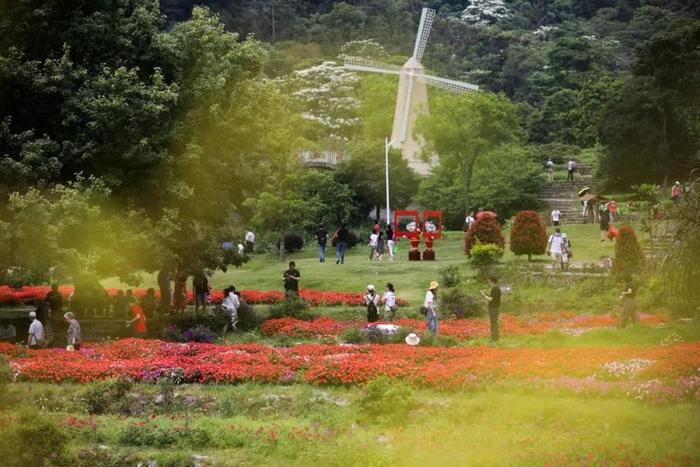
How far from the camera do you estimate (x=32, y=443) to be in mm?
16938

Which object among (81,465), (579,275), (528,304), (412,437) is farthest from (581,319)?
(81,465)

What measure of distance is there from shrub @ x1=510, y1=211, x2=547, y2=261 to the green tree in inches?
708

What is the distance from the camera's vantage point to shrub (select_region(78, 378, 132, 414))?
20938mm

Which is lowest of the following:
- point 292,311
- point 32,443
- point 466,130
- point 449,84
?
point 32,443

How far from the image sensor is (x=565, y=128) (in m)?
81.8

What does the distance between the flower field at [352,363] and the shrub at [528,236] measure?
15.2m

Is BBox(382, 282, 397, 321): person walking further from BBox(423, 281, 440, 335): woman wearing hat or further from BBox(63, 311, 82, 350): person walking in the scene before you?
BBox(63, 311, 82, 350): person walking

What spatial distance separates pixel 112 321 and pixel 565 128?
55.7 meters

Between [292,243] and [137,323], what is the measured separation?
26.6m

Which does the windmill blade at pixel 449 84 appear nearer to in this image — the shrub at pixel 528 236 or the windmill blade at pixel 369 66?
the windmill blade at pixel 369 66

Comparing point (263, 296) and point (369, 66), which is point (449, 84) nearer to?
point (369, 66)

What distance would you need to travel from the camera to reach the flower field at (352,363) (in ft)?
66.4

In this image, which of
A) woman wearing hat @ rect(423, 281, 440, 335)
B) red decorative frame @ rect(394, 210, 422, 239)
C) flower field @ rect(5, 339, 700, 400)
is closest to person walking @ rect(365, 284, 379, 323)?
woman wearing hat @ rect(423, 281, 440, 335)

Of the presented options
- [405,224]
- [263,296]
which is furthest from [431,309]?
[405,224]
